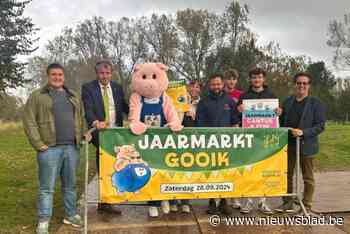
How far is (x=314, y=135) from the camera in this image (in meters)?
6.04

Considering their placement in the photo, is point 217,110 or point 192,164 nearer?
point 192,164

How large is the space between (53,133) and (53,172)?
0.49 meters

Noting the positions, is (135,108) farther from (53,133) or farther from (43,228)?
(43,228)

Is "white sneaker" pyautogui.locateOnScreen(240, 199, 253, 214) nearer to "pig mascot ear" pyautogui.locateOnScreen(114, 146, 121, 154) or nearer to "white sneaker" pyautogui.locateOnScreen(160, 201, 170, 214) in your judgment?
"white sneaker" pyautogui.locateOnScreen(160, 201, 170, 214)

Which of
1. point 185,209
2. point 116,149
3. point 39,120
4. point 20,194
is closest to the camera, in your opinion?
point 39,120

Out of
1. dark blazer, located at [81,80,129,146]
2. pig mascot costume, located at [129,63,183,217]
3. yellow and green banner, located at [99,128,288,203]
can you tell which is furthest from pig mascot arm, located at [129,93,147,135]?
dark blazer, located at [81,80,129,146]

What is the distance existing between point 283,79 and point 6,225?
89.4ft

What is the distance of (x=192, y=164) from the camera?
5.75 metres

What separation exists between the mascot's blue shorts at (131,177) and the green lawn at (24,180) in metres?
1.02

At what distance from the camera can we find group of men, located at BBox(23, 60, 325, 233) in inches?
209

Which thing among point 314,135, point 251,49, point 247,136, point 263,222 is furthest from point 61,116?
point 251,49

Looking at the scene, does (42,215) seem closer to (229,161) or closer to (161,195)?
(161,195)

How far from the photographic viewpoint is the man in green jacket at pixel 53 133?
17.2 feet

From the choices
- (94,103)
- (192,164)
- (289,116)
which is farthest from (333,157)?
(94,103)
